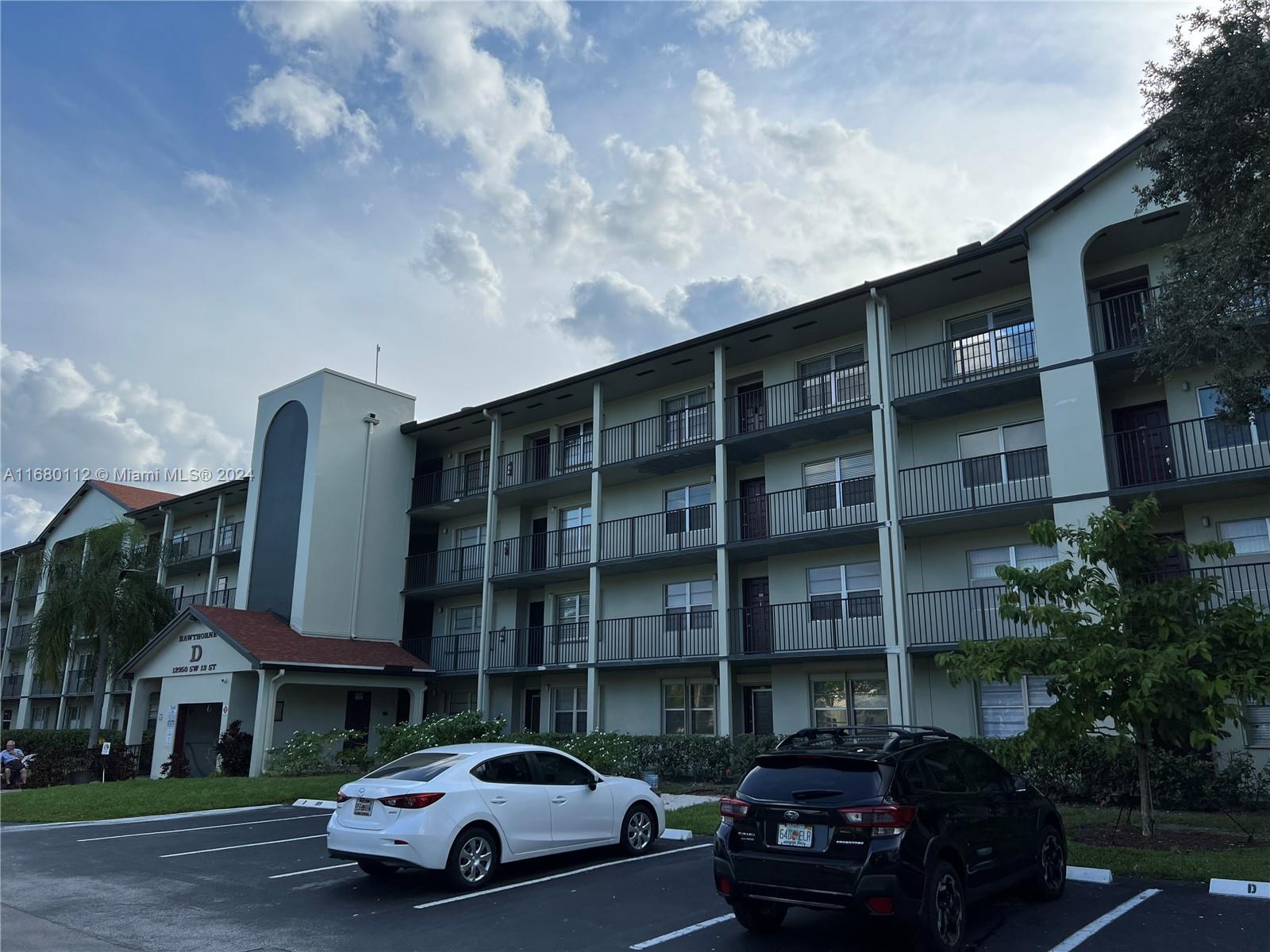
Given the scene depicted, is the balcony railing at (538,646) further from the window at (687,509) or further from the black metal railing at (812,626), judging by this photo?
the black metal railing at (812,626)

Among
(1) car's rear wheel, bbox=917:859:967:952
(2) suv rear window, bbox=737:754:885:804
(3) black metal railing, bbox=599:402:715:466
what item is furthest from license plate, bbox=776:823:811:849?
(3) black metal railing, bbox=599:402:715:466

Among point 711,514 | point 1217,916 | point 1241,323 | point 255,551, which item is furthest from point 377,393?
point 1217,916

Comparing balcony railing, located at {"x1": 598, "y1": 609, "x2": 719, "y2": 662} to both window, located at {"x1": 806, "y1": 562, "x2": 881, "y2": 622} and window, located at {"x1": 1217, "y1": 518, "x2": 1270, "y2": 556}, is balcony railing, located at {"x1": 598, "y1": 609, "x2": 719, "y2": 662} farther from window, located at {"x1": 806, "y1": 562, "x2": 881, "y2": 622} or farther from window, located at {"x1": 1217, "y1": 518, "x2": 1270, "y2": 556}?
window, located at {"x1": 1217, "y1": 518, "x2": 1270, "y2": 556}

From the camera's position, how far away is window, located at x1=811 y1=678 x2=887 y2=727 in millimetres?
20594

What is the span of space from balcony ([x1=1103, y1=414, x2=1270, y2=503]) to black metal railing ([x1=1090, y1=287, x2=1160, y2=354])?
5.79 ft

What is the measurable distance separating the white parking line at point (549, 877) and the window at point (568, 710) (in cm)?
1421

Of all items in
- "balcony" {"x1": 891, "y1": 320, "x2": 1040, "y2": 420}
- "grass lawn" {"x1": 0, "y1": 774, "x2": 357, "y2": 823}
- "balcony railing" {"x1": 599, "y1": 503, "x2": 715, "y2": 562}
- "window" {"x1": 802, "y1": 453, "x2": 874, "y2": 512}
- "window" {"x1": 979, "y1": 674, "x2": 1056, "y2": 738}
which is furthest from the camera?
"balcony railing" {"x1": 599, "y1": 503, "x2": 715, "y2": 562}

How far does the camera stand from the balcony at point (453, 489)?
2884cm

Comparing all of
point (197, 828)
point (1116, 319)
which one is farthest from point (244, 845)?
point (1116, 319)

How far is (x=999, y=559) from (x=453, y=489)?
16.9m

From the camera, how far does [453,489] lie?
97.0 feet

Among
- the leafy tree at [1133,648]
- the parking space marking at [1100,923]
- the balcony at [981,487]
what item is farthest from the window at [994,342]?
the parking space marking at [1100,923]

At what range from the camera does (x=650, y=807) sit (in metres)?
11.9

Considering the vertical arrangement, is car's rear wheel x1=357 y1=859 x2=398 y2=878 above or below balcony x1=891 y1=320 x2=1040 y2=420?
below
